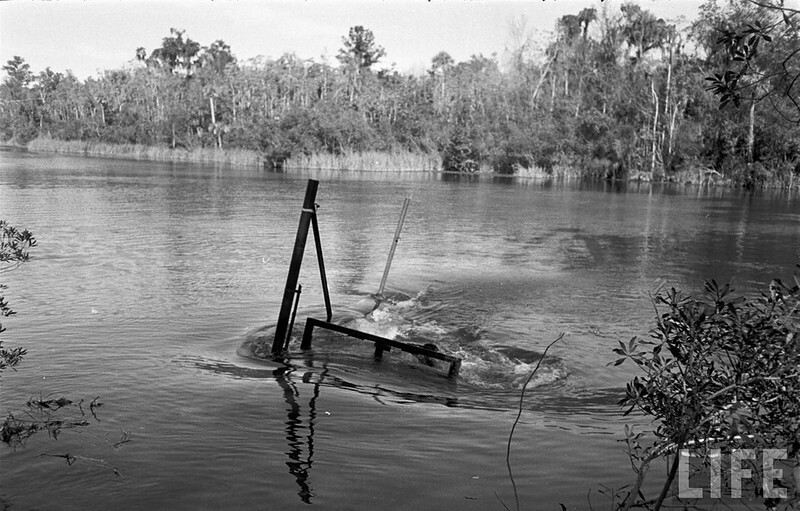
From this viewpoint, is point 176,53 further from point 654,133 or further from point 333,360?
point 333,360

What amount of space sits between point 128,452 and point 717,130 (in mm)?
58297

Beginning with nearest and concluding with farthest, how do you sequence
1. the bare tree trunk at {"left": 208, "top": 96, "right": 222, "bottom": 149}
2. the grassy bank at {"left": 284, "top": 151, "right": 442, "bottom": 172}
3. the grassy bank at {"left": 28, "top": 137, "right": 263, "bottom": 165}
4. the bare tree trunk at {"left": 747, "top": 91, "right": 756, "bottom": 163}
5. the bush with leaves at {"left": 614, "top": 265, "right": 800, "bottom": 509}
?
the bush with leaves at {"left": 614, "top": 265, "right": 800, "bottom": 509} < the bare tree trunk at {"left": 747, "top": 91, "right": 756, "bottom": 163} < the grassy bank at {"left": 284, "top": 151, "right": 442, "bottom": 172} < the grassy bank at {"left": 28, "top": 137, "right": 263, "bottom": 165} < the bare tree trunk at {"left": 208, "top": 96, "right": 222, "bottom": 149}

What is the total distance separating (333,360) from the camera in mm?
10758

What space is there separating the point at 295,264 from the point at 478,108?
235 ft

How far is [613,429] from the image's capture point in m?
8.12

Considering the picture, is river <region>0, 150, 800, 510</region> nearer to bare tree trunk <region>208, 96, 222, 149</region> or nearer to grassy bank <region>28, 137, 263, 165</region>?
grassy bank <region>28, 137, 263, 165</region>

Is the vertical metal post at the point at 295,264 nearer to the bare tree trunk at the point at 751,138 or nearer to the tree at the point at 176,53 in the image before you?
the bare tree trunk at the point at 751,138

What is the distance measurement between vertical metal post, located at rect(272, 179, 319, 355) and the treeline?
112 ft

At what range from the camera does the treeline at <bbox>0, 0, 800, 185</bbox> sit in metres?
58.9

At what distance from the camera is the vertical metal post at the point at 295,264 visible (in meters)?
10.4

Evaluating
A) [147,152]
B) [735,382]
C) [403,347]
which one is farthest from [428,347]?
[147,152]

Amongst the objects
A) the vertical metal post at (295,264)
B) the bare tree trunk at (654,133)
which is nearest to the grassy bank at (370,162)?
the bare tree trunk at (654,133)

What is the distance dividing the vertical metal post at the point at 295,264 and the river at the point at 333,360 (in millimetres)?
421

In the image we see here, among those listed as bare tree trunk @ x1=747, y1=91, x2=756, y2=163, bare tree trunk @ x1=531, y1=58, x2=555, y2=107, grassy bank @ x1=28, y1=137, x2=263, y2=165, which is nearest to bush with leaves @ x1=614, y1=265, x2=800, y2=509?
bare tree trunk @ x1=747, y1=91, x2=756, y2=163
